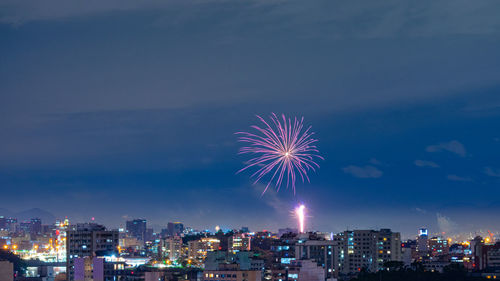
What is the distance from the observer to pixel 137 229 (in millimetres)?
142750

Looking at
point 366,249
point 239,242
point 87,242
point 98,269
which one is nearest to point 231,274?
point 98,269

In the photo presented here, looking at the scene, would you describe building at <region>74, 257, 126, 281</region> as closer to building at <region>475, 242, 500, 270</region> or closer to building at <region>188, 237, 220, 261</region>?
building at <region>475, 242, 500, 270</region>

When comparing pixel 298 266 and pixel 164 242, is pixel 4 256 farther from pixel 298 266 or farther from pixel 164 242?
pixel 298 266

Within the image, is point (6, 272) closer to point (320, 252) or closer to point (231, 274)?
point (231, 274)

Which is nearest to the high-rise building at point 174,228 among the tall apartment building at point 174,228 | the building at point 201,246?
the tall apartment building at point 174,228

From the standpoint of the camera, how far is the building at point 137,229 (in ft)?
460

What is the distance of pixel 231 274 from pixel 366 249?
24014 mm

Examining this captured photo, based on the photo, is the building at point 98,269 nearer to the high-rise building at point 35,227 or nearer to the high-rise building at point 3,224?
the high-rise building at point 35,227

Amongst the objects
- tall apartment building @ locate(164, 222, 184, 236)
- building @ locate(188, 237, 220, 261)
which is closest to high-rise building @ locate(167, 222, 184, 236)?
tall apartment building @ locate(164, 222, 184, 236)

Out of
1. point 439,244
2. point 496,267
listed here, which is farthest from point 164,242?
point 496,267

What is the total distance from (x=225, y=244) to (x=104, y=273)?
31519 mm

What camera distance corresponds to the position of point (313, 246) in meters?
59.7

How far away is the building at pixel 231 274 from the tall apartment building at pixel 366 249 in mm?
20727

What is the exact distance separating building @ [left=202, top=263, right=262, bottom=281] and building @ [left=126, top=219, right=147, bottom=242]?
97.5 metres
